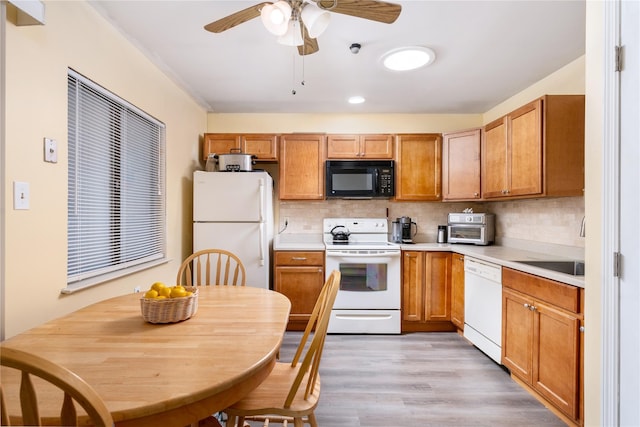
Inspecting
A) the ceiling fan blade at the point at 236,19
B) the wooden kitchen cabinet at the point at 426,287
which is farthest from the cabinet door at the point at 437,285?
the ceiling fan blade at the point at 236,19

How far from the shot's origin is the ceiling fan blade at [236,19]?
1.44 metres

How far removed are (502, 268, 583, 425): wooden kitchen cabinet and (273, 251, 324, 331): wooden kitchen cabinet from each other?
1683mm

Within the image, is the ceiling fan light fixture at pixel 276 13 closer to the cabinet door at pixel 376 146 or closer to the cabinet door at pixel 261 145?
the cabinet door at pixel 261 145

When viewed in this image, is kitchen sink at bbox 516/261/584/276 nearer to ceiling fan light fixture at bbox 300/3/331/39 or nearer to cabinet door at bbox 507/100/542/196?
cabinet door at bbox 507/100/542/196

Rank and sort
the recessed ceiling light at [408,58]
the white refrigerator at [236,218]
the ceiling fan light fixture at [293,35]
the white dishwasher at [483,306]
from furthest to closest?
the white refrigerator at [236,218] < the white dishwasher at [483,306] < the recessed ceiling light at [408,58] < the ceiling fan light fixture at [293,35]

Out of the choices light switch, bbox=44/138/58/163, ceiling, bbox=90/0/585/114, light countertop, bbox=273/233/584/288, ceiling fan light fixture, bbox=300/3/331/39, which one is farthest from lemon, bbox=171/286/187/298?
light countertop, bbox=273/233/584/288

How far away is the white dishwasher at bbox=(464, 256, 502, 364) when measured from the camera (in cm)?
241

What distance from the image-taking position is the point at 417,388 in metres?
2.16

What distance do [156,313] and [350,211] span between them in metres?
2.76

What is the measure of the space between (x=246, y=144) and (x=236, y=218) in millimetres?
972

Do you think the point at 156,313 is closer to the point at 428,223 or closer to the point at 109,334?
the point at 109,334

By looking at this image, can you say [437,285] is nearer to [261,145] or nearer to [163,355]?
[261,145]

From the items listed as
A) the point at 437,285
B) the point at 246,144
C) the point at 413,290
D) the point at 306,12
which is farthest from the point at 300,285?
the point at 306,12

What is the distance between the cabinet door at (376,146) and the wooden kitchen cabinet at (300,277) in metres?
1.27
